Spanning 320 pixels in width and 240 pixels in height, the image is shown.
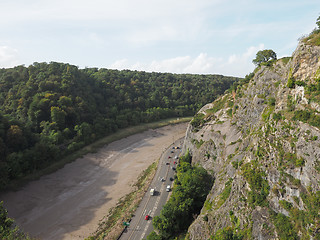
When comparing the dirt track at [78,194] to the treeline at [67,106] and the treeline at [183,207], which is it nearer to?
the treeline at [67,106]

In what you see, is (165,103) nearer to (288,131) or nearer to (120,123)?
(120,123)

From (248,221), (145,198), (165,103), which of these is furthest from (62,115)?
(248,221)

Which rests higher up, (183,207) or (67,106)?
(67,106)

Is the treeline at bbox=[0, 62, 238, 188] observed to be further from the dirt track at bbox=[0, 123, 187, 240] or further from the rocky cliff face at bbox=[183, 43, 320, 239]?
the rocky cliff face at bbox=[183, 43, 320, 239]

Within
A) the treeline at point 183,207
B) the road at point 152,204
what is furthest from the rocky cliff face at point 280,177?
the road at point 152,204

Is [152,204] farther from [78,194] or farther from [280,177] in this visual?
[280,177]

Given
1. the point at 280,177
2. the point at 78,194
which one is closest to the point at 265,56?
the point at 280,177
